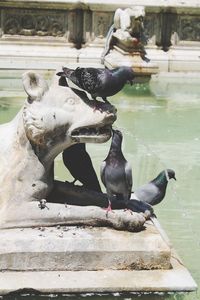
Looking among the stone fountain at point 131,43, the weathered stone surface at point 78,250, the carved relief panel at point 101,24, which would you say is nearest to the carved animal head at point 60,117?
the weathered stone surface at point 78,250

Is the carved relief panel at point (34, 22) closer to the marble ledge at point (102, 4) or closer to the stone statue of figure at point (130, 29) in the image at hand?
the marble ledge at point (102, 4)

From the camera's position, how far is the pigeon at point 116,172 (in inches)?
168

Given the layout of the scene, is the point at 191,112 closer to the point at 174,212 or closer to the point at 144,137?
the point at 144,137

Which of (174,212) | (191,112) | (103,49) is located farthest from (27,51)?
(174,212)

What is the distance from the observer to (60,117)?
158 inches

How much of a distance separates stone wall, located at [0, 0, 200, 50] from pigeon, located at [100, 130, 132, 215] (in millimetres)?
10086

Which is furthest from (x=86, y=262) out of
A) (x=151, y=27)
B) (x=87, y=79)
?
(x=151, y=27)

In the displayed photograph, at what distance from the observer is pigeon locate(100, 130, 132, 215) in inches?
168

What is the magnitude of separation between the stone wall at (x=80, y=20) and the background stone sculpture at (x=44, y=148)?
401 inches

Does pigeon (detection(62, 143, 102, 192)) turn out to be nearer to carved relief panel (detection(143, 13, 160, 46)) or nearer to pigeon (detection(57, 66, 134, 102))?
pigeon (detection(57, 66, 134, 102))

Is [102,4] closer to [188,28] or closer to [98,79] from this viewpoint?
[188,28]

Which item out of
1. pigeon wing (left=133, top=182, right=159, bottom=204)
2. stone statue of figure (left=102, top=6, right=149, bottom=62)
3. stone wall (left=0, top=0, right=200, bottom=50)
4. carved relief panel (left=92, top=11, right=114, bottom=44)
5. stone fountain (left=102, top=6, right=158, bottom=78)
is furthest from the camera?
carved relief panel (left=92, top=11, right=114, bottom=44)

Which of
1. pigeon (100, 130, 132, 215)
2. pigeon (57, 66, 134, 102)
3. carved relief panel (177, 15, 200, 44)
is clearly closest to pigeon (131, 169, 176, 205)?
pigeon (100, 130, 132, 215)

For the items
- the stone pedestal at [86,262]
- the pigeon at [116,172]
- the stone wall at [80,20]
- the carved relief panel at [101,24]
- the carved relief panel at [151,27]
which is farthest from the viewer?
the carved relief panel at [151,27]
